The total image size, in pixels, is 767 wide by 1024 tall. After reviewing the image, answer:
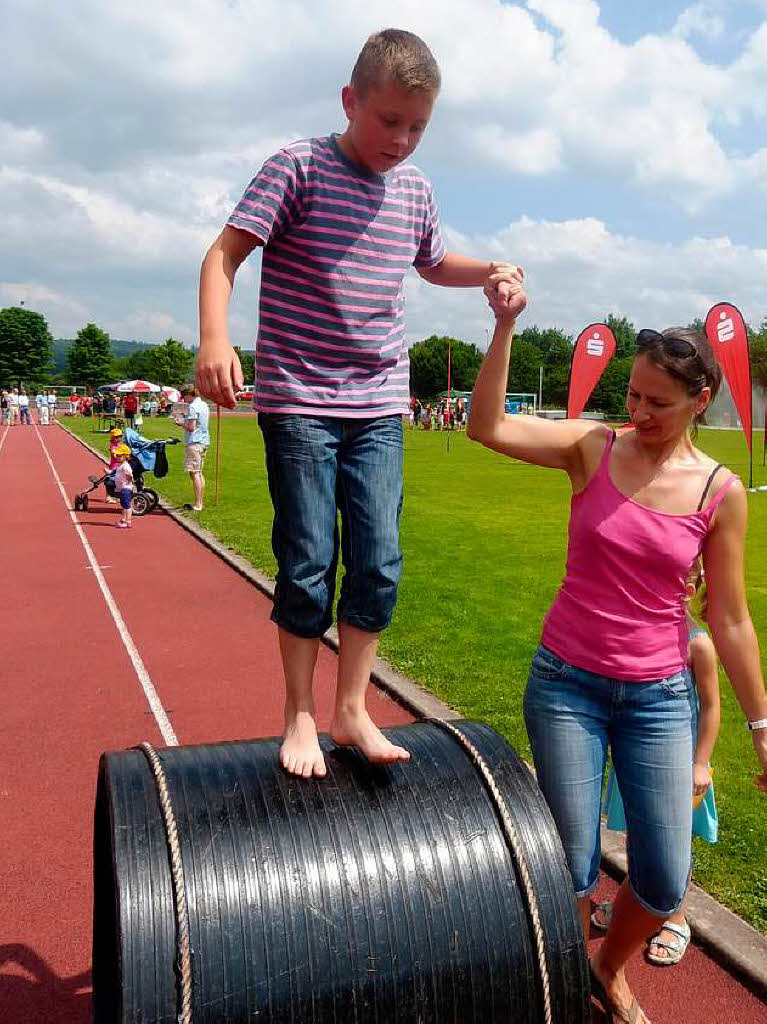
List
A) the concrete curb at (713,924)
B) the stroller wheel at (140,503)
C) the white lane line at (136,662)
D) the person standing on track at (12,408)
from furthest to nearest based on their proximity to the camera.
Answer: the person standing on track at (12,408), the stroller wheel at (140,503), the white lane line at (136,662), the concrete curb at (713,924)

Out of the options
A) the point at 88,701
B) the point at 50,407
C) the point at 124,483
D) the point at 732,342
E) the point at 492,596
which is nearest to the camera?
the point at 88,701

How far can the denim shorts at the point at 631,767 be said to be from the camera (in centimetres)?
277

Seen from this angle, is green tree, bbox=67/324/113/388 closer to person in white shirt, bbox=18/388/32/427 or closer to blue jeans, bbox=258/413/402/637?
person in white shirt, bbox=18/388/32/427

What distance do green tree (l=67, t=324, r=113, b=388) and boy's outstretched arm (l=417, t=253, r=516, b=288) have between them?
112169 mm

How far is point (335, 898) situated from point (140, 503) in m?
14.7

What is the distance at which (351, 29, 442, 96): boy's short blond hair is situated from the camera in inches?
97.2

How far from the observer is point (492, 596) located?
31.6 ft

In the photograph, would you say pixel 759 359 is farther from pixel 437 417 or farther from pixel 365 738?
pixel 365 738

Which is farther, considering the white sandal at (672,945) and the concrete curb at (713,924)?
the white sandal at (672,945)

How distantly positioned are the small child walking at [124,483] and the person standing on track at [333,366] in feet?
41.4

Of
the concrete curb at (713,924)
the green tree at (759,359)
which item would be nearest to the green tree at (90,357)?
the green tree at (759,359)

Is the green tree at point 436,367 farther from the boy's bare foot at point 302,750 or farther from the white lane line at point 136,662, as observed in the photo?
the boy's bare foot at point 302,750

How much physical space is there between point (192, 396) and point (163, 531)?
266 centimetres

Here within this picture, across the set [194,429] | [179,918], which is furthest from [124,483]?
[179,918]
